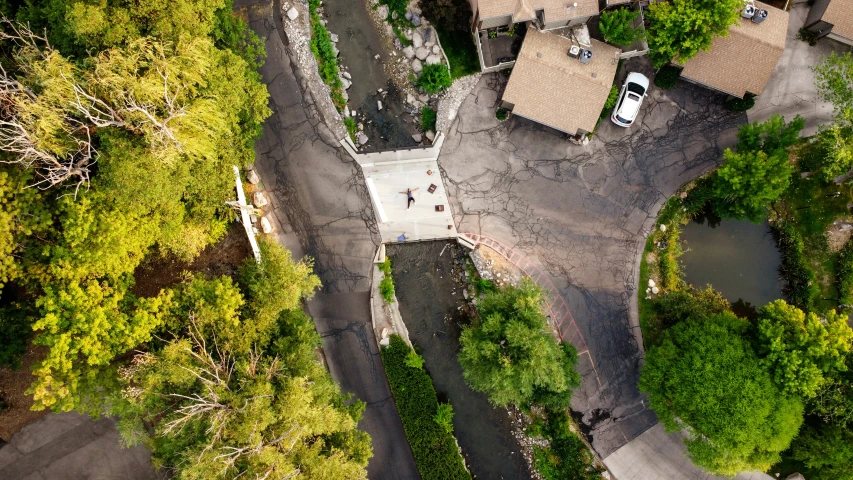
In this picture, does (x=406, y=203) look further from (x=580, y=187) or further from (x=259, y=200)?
(x=580, y=187)

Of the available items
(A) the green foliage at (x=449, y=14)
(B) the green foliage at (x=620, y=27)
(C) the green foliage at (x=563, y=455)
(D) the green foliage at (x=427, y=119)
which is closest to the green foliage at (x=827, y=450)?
(C) the green foliage at (x=563, y=455)

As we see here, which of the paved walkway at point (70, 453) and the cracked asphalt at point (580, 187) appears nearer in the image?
the paved walkway at point (70, 453)

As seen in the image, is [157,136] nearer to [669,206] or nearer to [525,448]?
[525,448]

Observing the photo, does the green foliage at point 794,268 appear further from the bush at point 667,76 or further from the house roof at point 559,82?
the house roof at point 559,82

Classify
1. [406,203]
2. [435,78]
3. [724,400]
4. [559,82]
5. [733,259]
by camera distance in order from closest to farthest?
[724,400], [559,82], [435,78], [406,203], [733,259]

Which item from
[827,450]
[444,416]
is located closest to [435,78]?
[444,416]

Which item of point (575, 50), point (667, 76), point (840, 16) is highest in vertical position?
point (575, 50)

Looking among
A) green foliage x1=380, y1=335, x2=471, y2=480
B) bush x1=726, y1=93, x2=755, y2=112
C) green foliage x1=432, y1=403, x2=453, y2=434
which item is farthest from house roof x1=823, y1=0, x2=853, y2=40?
green foliage x1=432, y1=403, x2=453, y2=434
